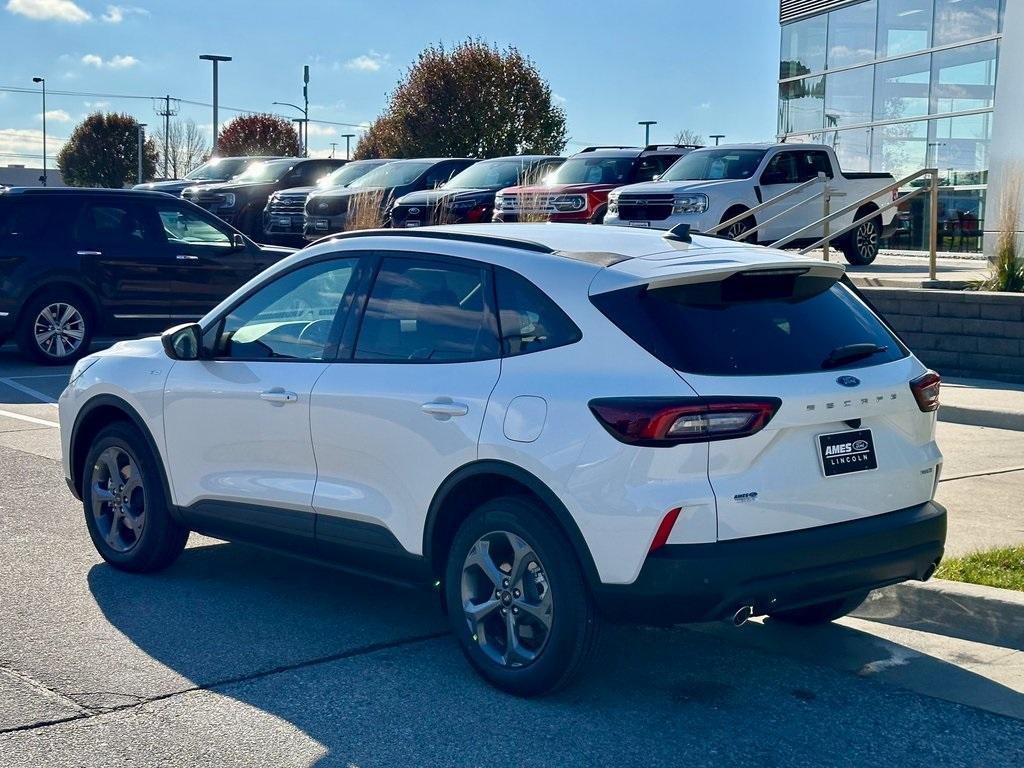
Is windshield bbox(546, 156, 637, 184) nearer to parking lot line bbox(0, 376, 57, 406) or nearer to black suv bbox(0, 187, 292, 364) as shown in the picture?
black suv bbox(0, 187, 292, 364)

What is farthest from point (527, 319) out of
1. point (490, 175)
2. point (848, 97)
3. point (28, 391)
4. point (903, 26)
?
point (848, 97)

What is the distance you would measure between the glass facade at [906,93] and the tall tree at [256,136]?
166 ft

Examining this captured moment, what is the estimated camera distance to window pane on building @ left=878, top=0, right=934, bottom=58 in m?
25.8

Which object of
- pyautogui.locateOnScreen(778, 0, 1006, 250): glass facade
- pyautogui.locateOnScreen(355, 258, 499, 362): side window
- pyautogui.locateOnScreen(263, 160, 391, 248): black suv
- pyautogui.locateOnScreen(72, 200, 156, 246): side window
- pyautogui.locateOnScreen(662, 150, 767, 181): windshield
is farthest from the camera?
pyautogui.locateOnScreen(263, 160, 391, 248): black suv

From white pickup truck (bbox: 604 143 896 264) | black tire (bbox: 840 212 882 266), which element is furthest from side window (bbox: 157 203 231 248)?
black tire (bbox: 840 212 882 266)

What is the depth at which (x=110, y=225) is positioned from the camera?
1567 cm

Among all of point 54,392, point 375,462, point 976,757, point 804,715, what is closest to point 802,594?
point 804,715

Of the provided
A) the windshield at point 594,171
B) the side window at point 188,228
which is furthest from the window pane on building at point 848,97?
the side window at point 188,228

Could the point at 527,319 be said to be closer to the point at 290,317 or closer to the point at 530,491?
the point at 530,491

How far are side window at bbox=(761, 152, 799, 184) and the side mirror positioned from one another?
48.3 ft

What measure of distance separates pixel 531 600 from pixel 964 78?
22220 mm

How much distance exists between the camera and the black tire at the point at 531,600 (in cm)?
482

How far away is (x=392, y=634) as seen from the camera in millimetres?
5871

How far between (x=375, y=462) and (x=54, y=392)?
8970 millimetres
